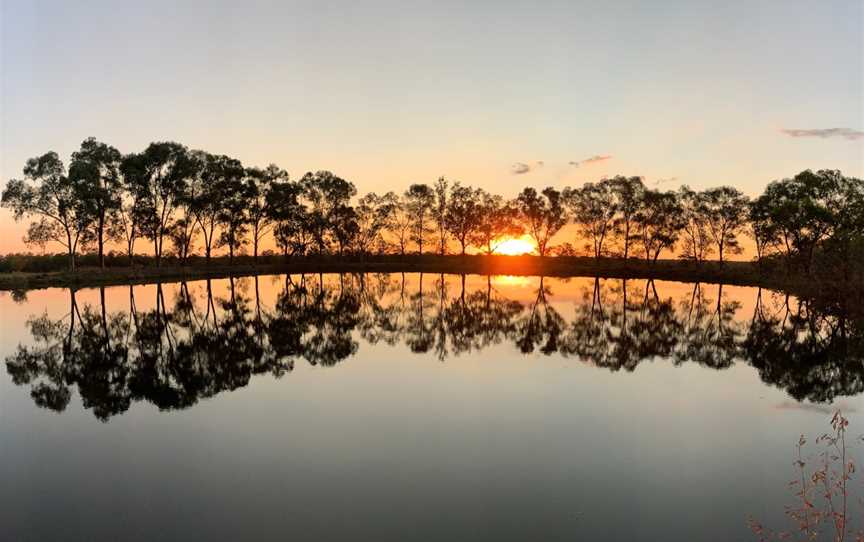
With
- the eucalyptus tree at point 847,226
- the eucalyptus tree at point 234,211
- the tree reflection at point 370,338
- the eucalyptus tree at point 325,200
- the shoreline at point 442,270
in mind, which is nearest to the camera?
the tree reflection at point 370,338

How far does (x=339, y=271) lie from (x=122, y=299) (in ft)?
147

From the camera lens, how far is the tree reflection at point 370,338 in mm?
16500

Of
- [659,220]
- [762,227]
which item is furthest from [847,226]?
[659,220]

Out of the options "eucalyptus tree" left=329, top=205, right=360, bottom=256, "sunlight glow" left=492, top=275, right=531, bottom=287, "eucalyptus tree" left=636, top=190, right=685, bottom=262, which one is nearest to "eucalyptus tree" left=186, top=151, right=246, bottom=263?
"eucalyptus tree" left=329, top=205, right=360, bottom=256

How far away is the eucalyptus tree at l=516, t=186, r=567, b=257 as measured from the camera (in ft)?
305

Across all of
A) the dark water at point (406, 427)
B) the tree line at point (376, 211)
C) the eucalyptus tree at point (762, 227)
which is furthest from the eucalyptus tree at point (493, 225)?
the dark water at point (406, 427)

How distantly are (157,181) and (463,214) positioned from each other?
51.8 metres

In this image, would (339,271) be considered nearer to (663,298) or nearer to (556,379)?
(663,298)

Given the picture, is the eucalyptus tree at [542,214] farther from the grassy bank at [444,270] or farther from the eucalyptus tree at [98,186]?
the eucalyptus tree at [98,186]

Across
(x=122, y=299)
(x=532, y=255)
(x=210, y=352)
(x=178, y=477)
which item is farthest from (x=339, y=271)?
(x=178, y=477)

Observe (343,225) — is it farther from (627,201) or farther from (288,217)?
(627,201)

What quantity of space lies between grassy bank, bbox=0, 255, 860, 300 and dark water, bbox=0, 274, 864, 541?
92.5 feet

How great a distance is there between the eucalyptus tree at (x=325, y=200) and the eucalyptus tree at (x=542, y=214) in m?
30.6

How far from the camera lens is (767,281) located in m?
61.1
